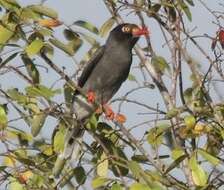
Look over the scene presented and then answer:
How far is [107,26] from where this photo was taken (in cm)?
467

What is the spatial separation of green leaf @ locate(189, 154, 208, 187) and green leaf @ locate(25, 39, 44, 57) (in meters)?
0.88

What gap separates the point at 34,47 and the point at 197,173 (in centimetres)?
96

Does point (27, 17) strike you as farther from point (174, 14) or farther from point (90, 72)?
point (90, 72)

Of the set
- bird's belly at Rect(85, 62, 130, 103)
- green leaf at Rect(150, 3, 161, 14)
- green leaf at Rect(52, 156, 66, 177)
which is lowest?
bird's belly at Rect(85, 62, 130, 103)

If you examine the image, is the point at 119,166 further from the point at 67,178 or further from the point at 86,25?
the point at 86,25

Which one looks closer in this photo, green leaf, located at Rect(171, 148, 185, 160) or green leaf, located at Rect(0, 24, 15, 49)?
green leaf, located at Rect(171, 148, 185, 160)

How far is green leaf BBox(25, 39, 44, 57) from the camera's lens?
3.14 meters

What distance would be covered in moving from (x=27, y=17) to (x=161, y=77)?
1.67 metres

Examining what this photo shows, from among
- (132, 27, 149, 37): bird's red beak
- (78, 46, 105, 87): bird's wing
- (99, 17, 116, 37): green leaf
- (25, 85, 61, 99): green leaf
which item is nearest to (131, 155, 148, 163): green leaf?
(25, 85, 61, 99): green leaf

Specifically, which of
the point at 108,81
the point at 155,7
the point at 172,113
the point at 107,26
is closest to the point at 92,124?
the point at 172,113

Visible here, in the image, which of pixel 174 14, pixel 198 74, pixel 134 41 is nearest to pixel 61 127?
pixel 198 74

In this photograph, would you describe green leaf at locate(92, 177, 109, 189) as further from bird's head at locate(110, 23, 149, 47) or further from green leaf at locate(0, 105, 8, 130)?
bird's head at locate(110, 23, 149, 47)

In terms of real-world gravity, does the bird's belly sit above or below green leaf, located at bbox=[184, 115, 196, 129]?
below

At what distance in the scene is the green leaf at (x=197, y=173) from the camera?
293 centimetres
